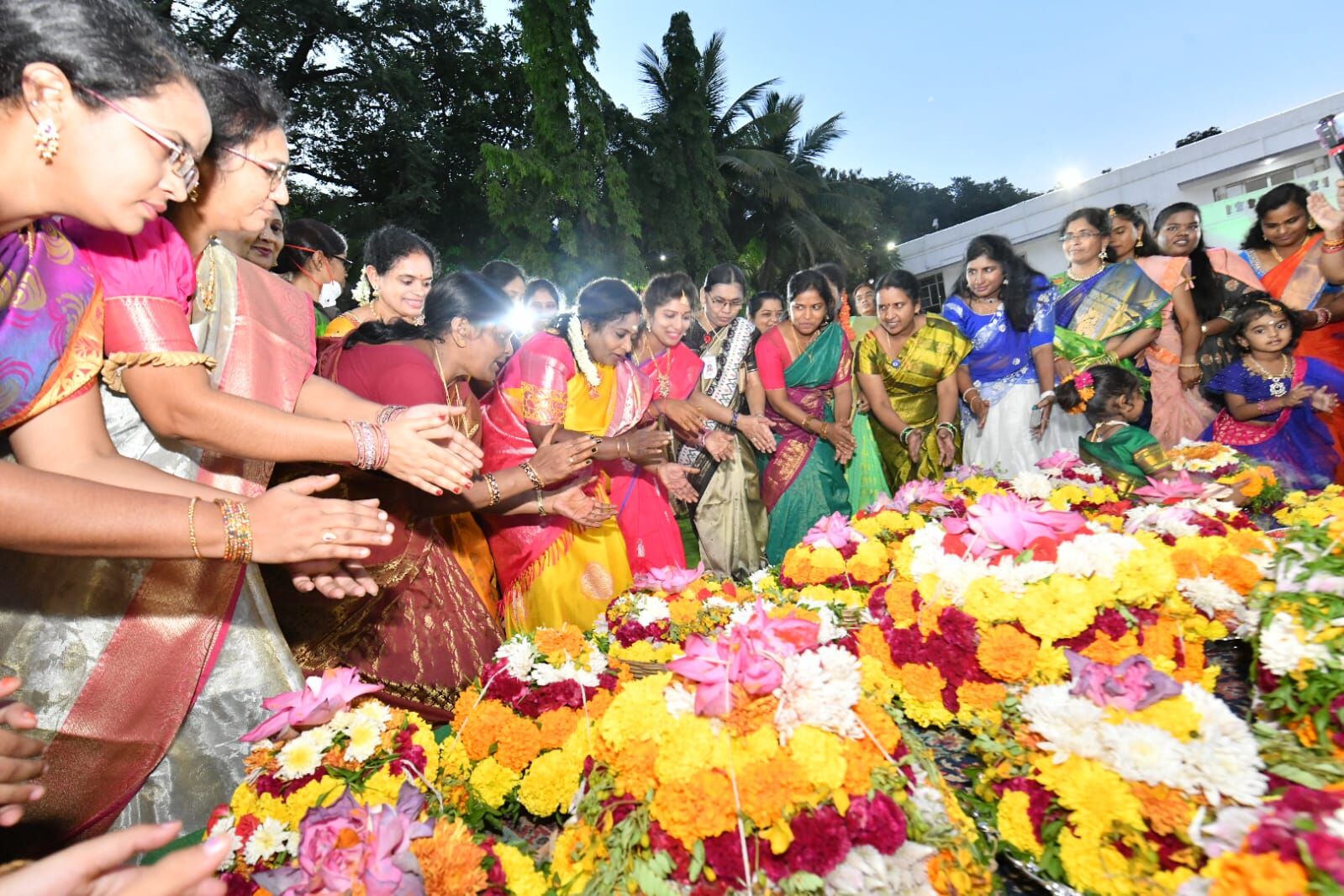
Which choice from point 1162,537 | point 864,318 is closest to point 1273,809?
point 1162,537

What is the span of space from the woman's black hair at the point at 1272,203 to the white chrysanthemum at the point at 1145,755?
5051 millimetres

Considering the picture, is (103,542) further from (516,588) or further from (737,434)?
(737,434)

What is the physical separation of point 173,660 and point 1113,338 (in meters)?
4.77

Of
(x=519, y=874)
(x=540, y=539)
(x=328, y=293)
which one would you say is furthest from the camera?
(x=328, y=293)

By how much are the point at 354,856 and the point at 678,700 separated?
1.49 ft

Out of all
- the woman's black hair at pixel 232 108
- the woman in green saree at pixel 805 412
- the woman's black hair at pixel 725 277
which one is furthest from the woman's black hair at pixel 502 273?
the woman's black hair at pixel 232 108

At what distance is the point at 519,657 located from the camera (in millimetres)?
1424

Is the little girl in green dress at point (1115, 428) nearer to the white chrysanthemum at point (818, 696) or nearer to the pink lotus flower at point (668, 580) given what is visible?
the pink lotus flower at point (668, 580)

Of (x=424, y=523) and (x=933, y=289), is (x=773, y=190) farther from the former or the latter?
(x=424, y=523)

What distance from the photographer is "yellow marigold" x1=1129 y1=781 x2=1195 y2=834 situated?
84 centimetres

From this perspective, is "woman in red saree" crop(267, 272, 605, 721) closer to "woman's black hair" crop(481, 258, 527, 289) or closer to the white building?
"woman's black hair" crop(481, 258, 527, 289)

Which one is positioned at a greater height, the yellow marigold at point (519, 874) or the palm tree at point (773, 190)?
the palm tree at point (773, 190)

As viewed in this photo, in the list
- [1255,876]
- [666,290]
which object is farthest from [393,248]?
[1255,876]

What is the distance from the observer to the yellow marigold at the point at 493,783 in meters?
1.21
